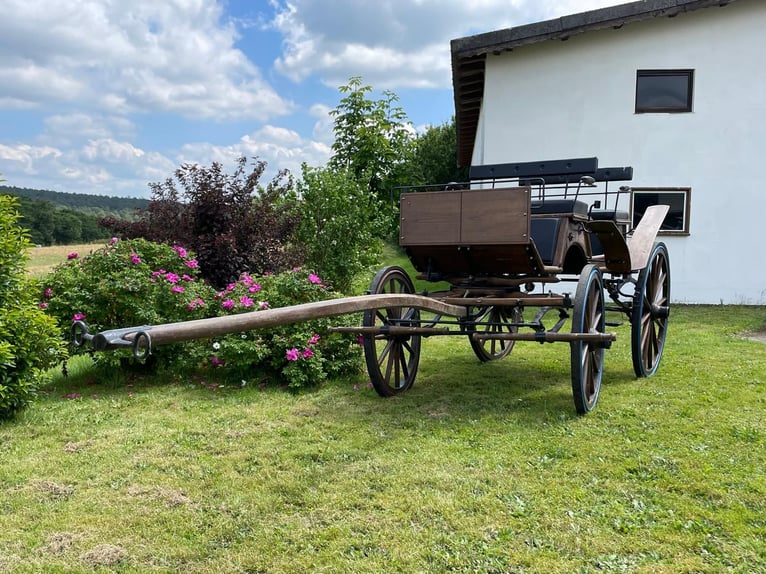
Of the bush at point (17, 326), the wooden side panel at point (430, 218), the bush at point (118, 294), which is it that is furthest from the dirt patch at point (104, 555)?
the bush at point (118, 294)

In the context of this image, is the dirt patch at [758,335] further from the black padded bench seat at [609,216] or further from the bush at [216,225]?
the bush at [216,225]

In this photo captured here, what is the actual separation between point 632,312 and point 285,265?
539 cm

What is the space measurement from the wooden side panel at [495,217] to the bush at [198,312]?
77.2 inches

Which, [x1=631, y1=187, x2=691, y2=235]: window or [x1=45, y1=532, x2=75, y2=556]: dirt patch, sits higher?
[x1=631, y1=187, x2=691, y2=235]: window

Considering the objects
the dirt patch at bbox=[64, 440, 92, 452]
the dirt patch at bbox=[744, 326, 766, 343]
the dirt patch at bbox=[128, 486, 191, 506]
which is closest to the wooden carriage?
the dirt patch at bbox=[128, 486, 191, 506]

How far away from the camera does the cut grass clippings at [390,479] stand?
2740 mm

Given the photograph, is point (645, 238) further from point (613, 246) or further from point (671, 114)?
point (671, 114)

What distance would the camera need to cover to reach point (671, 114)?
11.8m

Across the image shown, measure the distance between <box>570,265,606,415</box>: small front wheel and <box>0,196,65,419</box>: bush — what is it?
160 inches

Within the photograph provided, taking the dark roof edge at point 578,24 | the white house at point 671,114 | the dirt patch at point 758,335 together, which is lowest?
the dirt patch at point 758,335

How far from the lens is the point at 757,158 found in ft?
38.1

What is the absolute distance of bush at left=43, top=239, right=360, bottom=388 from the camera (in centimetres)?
586

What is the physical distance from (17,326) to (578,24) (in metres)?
10.6

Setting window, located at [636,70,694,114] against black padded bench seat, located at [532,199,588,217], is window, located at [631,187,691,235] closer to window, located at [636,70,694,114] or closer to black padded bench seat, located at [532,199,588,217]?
window, located at [636,70,694,114]
